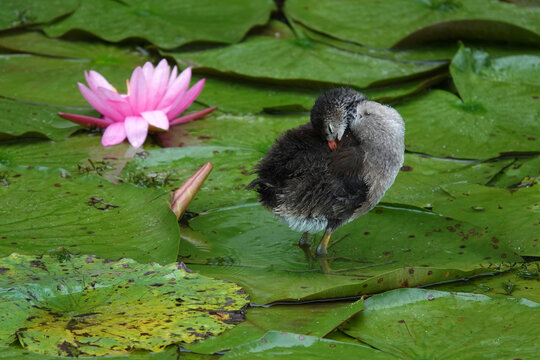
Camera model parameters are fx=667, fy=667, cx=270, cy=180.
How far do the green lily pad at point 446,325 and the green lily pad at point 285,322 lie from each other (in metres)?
0.06

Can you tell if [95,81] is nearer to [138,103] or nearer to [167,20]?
[138,103]

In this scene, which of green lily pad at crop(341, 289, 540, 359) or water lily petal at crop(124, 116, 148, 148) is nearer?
green lily pad at crop(341, 289, 540, 359)

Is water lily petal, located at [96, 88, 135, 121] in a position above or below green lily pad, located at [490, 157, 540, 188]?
above

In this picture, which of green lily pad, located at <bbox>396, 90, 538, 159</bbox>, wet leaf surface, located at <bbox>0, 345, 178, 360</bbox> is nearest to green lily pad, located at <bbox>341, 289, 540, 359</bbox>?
wet leaf surface, located at <bbox>0, 345, 178, 360</bbox>

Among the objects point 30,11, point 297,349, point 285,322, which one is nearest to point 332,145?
point 285,322

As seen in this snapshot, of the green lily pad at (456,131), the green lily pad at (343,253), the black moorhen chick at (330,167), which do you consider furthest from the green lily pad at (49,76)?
the green lily pad at (456,131)

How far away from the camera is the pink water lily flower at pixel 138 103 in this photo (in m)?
3.50

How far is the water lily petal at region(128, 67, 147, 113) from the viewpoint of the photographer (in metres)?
3.46

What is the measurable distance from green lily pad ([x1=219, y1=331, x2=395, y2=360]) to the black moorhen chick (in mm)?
731

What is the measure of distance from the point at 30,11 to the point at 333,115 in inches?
118

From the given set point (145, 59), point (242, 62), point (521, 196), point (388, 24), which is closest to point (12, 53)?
point (145, 59)

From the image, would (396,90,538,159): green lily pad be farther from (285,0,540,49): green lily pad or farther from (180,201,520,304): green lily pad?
(180,201,520,304): green lily pad

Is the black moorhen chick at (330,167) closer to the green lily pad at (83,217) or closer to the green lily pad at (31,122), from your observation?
the green lily pad at (83,217)

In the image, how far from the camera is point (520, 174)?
336cm
